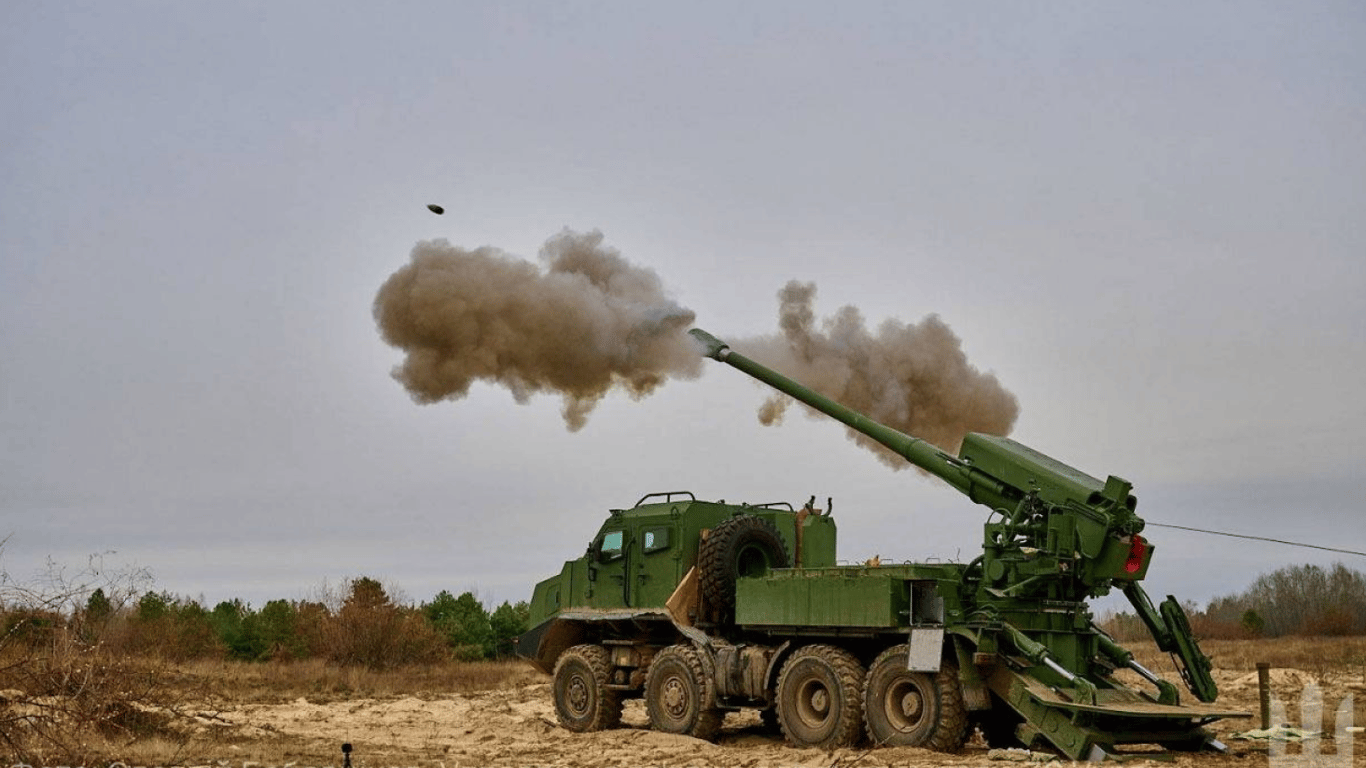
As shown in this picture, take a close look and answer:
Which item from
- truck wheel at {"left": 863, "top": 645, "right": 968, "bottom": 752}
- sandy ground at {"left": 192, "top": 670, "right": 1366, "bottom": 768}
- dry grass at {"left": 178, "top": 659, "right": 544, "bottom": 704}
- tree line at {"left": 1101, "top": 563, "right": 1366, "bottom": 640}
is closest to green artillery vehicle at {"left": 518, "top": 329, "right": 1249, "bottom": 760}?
truck wheel at {"left": 863, "top": 645, "right": 968, "bottom": 752}

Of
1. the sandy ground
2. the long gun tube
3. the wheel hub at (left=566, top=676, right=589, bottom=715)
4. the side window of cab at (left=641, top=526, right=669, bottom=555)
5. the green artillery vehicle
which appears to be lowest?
the sandy ground

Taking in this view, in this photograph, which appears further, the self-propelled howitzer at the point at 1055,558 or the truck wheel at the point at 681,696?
the truck wheel at the point at 681,696

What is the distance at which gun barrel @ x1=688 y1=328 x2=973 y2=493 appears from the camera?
17.1m

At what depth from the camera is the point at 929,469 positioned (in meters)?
17.4

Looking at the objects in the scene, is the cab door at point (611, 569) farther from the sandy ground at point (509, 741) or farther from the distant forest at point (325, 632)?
the distant forest at point (325, 632)

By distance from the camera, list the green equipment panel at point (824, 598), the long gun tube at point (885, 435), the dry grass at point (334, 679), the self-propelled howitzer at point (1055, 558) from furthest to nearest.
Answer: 1. the dry grass at point (334, 679)
2. the long gun tube at point (885, 435)
3. the green equipment panel at point (824, 598)
4. the self-propelled howitzer at point (1055, 558)

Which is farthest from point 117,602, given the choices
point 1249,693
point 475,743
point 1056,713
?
point 1249,693

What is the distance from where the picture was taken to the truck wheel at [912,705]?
15055 mm

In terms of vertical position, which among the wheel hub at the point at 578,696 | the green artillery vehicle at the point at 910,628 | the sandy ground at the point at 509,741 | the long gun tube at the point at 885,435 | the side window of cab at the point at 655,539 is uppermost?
the long gun tube at the point at 885,435

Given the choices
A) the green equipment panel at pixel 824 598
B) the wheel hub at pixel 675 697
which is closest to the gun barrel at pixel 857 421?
the green equipment panel at pixel 824 598

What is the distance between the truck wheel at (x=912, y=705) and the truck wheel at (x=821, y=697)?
0.81ft

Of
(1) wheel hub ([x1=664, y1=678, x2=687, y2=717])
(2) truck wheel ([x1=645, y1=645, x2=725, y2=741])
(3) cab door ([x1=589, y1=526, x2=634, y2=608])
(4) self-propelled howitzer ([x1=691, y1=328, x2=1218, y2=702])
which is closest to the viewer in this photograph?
(4) self-propelled howitzer ([x1=691, y1=328, x2=1218, y2=702])

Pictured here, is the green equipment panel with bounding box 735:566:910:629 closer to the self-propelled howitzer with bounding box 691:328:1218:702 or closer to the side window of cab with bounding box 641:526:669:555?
the self-propelled howitzer with bounding box 691:328:1218:702

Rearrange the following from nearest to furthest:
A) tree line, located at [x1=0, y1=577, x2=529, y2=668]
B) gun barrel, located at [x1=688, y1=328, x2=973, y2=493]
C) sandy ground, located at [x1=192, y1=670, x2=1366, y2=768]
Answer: sandy ground, located at [x1=192, y1=670, x2=1366, y2=768] → gun barrel, located at [x1=688, y1=328, x2=973, y2=493] → tree line, located at [x1=0, y1=577, x2=529, y2=668]
